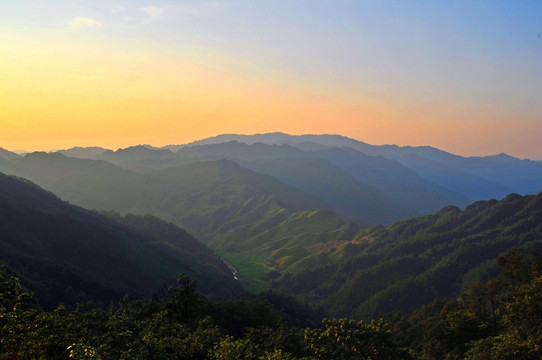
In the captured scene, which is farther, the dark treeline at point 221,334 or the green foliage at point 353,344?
the green foliage at point 353,344

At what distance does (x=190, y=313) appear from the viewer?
82562 mm

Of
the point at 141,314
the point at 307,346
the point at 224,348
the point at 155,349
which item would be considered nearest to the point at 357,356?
the point at 307,346

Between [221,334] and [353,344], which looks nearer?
[353,344]

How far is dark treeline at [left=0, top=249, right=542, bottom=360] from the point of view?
125ft

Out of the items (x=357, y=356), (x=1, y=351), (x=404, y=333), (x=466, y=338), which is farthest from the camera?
(x=404, y=333)

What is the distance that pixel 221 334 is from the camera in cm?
7000

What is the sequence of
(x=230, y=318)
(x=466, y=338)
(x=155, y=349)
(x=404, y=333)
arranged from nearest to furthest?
(x=155, y=349)
(x=466, y=338)
(x=230, y=318)
(x=404, y=333)

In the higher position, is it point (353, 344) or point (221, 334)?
point (353, 344)

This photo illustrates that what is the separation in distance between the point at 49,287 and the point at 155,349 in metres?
132

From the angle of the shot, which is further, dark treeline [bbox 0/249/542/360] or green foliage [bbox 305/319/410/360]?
green foliage [bbox 305/319/410/360]

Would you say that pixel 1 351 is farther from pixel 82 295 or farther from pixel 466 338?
pixel 82 295

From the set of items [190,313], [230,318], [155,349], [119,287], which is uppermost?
[155,349]

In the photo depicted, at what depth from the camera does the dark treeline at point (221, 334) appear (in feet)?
125

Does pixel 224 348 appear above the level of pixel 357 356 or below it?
above
